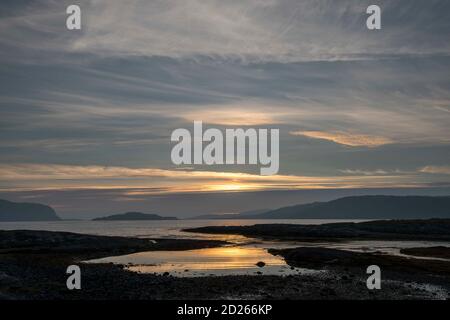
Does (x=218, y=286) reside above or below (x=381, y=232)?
above

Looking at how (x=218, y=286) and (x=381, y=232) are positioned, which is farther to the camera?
(x=381, y=232)

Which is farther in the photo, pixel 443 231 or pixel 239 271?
pixel 443 231

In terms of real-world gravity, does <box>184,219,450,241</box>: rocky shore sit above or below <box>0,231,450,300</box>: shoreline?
below

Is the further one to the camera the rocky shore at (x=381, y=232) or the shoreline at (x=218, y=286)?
the rocky shore at (x=381, y=232)

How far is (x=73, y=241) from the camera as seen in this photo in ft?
311

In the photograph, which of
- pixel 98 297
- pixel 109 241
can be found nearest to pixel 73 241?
pixel 109 241

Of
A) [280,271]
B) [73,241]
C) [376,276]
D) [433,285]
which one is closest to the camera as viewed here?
[433,285]

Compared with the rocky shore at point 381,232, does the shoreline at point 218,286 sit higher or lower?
higher

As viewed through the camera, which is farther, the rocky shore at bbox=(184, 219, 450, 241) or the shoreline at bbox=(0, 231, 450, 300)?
the rocky shore at bbox=(184, 219, 450, 241)

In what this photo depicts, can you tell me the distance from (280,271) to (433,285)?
1531cm
